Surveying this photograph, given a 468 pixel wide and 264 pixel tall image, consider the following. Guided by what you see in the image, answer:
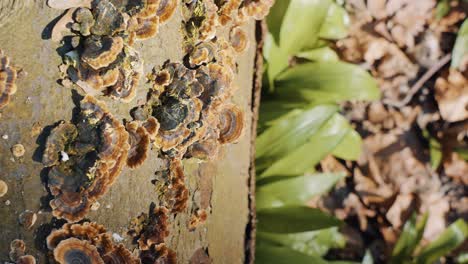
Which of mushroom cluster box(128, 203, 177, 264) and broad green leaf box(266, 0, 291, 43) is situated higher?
broad green leaf box(266, 0, 291, 43)

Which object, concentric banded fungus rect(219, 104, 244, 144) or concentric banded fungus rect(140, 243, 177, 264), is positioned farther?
concentric banded fungus rect(219, 104, 244, 144)

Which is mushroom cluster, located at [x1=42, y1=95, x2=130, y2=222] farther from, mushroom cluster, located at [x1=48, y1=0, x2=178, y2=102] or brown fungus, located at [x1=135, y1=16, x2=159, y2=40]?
brown fungus, located at [x1=135, y1=16, x2=159, y2=40]

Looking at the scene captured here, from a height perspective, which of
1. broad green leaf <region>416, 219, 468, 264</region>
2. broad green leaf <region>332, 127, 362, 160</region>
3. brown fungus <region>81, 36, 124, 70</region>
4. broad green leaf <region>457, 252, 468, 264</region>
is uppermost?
brown fungus <region>81, 36, 124, 70</region>

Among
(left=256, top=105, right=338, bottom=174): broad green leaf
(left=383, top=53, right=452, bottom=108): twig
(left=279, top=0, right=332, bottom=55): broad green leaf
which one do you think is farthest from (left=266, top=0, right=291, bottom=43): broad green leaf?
(left=383, top=53, right=452, bottom=108): twig

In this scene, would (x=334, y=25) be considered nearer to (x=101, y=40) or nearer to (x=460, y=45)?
(x=460, y=45)

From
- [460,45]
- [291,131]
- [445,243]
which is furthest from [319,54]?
[445,243]

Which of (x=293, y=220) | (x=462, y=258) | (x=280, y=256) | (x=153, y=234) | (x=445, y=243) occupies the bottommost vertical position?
(x=462, y=258)

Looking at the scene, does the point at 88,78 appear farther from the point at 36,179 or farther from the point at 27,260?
the point at 27,260

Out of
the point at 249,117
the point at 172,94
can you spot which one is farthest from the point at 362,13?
the point at 172,94
